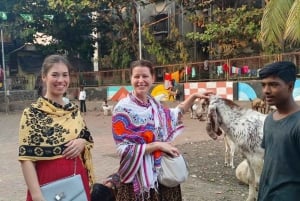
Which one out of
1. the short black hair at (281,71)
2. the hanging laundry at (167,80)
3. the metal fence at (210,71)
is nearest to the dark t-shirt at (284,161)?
the short black hair at (281,71)

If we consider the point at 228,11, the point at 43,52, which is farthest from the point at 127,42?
the point at 228,11

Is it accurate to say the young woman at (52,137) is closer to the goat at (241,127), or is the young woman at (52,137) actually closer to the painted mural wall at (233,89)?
the goat at (241,127)

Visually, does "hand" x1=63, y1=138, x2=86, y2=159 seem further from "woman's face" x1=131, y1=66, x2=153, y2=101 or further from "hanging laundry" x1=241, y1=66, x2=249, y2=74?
"hanging laundry" x1=241, y1=66, x2=249, y2=74

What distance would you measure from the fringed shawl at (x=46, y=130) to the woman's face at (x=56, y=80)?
71 mm

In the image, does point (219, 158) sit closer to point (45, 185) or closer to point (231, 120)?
point (231, 120)

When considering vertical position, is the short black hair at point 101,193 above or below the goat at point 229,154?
above

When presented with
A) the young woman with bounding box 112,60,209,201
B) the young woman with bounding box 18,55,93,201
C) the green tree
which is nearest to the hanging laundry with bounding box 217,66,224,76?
the green tree

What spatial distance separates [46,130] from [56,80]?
0.36 meters

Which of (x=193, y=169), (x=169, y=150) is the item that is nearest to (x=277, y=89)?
(x=169, y=150)

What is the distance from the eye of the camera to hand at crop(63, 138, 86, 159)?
287 centimetres

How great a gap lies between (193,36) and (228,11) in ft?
6.18

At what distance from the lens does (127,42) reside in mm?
24875

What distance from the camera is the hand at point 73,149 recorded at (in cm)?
287

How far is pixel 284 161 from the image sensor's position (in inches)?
97.1
